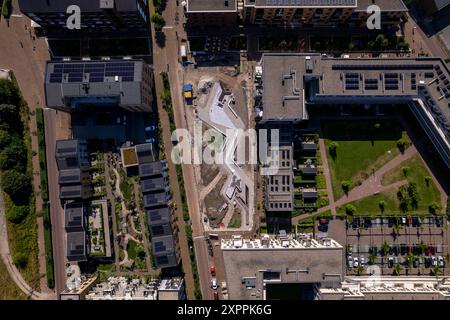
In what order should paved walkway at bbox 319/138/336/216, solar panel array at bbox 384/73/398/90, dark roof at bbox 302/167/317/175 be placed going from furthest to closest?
paved walkway at bbox 319/138/336/216, dark roof at bbox 302/167/317/175, solar panel array at bbox 384/73/398/90

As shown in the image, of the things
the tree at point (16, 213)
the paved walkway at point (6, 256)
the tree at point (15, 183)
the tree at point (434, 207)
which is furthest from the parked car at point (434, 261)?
the tree at point (15, 183)

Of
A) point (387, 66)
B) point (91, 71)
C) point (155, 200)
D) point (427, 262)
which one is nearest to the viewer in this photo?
point (91, 71)

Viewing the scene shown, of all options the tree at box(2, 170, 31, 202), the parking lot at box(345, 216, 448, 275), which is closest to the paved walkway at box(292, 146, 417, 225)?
the parking lot at box(345, 216, 448, 275)

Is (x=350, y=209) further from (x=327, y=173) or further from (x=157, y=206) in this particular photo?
(x=157, y=206)

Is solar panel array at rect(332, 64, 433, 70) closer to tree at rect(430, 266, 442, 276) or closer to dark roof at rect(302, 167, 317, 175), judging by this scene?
dark roof at rect(302, 167, 317, 175)

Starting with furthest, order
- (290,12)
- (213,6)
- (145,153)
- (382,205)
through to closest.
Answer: (382,205) → (145,153) → (290,12) → (213,6)

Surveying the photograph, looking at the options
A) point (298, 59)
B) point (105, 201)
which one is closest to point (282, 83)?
point (298, 59)

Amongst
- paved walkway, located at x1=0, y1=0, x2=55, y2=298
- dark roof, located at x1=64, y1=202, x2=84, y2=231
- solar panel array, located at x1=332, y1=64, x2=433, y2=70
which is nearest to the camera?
solar panel array, located at x1=332, y1=64, x2=433, y2=70

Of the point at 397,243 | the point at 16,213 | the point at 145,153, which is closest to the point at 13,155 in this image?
the point at 16,213

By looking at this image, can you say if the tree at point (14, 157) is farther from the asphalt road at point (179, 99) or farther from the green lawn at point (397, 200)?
the green lawn at point (397, 200)
